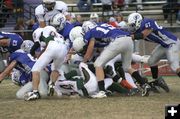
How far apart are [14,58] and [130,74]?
2.31m

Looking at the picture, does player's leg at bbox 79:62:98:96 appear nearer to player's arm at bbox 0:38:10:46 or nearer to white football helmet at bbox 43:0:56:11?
player's arm at bbox 0:38:10:46

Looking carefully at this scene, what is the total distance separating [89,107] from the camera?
944cm

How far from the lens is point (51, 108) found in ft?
30.9

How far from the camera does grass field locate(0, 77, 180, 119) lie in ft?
28.1

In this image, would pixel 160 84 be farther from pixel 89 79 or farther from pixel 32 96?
pixel 32 96

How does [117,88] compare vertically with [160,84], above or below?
above

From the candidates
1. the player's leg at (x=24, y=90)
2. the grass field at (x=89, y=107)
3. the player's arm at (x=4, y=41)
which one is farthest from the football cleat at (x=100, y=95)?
the player's arm at (x=4, y=41)

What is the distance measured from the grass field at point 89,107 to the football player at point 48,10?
2694 mm

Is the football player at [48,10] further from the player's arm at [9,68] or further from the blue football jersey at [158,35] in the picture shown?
the player's arm at [9,68]

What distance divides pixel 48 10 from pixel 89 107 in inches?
178

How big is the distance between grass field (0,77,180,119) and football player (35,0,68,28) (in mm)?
2694

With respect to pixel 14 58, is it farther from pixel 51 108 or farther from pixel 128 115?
pixel 128 115

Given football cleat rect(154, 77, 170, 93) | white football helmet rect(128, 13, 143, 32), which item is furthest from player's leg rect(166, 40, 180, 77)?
white football helmet rect(128, 13, 143, 32)

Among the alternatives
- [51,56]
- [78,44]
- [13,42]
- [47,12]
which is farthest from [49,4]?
[51,56]
